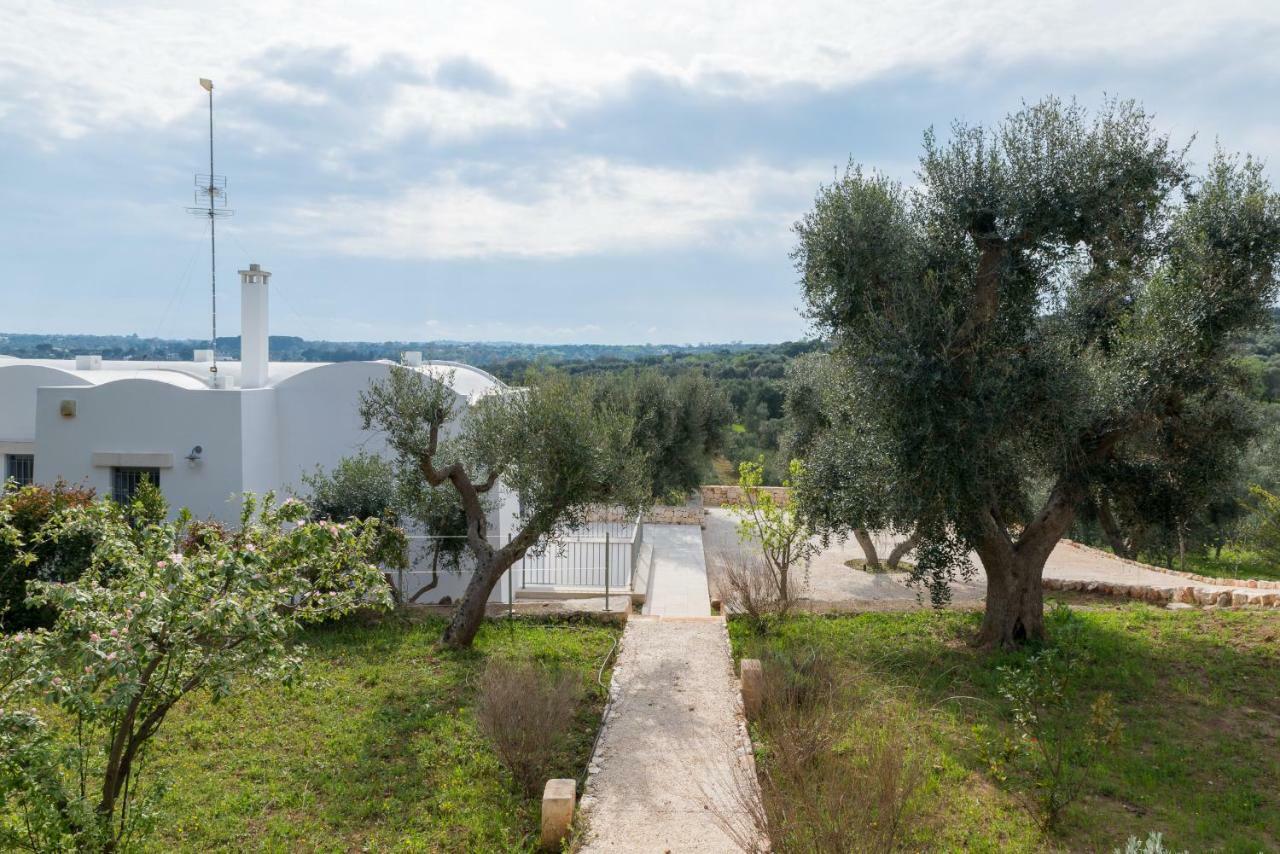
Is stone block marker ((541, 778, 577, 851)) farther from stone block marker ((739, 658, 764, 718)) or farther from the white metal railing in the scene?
the white metal railing

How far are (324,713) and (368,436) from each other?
844cm

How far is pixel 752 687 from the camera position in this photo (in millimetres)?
8391

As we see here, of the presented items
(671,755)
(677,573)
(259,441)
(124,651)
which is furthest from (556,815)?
(259,441)

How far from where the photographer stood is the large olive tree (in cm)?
888

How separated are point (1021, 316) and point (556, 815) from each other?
723 cm

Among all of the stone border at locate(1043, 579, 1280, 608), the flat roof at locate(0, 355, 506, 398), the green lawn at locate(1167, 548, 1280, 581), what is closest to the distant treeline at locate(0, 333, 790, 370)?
the flat roof at locate(0, 355, 506, 398)

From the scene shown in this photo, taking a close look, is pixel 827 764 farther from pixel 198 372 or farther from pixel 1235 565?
pixel 1235 565

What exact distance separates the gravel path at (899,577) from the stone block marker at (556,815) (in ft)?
24.3

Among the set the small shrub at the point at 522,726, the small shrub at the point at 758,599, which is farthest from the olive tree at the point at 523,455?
the small shrub at the point at 522,726

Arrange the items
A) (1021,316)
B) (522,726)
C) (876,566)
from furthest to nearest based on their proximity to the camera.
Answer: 1. (876,566)
2. (1021,316)
3. (522,726)

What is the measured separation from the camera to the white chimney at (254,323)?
55.4ft

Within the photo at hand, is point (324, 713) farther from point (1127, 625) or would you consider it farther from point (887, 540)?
point (887, 540)

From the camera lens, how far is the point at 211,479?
15.3 m

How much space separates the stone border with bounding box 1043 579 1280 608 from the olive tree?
8.26 m
